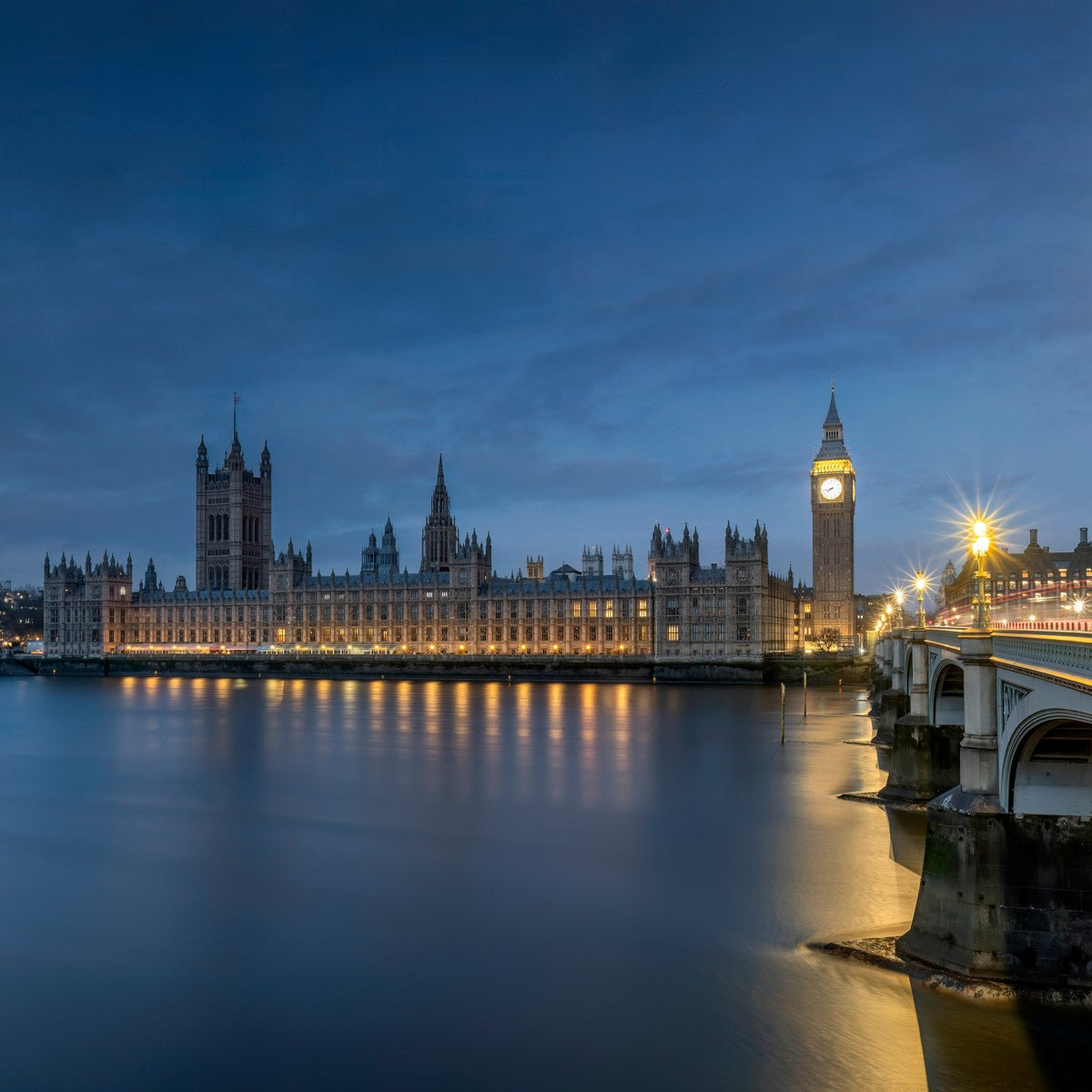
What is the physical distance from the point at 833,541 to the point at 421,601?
70377mm

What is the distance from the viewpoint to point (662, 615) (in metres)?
135

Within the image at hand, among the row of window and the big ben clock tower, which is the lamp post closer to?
the row of window

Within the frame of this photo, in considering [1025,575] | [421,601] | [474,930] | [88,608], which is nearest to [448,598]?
[421,601]

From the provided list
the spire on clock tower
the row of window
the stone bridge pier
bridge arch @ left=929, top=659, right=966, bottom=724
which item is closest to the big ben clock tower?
the spire on clock tower

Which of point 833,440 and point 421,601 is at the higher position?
point 833,440

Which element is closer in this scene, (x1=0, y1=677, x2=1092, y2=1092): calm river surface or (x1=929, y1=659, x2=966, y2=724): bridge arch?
(x1=0, y1=677, x2=1092, y2=1092): calm river surface

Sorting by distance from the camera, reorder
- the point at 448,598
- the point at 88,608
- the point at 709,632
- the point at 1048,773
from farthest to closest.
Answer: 1. the point at 88,608
2. the point at 448,598
3. the point at 709,632
4. the point at 1048,773

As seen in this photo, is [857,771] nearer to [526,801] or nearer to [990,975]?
[526,801]

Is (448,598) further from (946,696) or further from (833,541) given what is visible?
(946,696)

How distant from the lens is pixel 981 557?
22.9 meters

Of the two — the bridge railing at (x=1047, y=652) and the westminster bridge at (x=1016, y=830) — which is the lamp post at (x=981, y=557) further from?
the bridge railing at (x=1047, y=652)

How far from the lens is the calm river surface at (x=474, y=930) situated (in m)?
20.6

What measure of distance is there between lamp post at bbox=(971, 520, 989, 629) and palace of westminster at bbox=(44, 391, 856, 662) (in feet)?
343

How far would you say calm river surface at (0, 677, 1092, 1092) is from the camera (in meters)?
20.6
